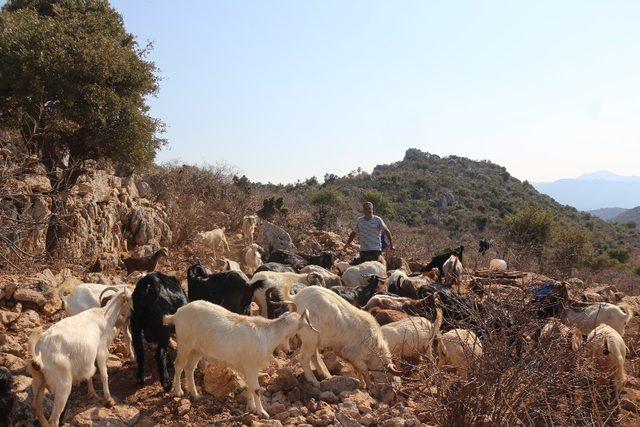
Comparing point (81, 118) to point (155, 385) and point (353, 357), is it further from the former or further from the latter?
point (353, 357)

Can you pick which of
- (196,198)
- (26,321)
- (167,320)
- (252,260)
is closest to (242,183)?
(196,198)

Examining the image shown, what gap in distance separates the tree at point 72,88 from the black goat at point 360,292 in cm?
415

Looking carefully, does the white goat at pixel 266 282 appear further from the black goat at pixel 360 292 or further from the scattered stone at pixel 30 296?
the scattered stone at pixel 30 296

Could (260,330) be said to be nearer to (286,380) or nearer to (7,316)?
(286,380)

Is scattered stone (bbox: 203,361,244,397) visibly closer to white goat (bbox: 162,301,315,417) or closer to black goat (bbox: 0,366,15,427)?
Result: white goat (bbox: 162,301,315,417)

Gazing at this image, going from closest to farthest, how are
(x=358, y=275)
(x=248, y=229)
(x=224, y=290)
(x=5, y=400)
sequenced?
1. (x=5, y=400)
2. (x=224, y=290)
3. (x=358, y=275)
4. (x=248, y=229)

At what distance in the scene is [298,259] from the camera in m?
10.9

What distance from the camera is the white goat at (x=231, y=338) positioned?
5074 millimetres

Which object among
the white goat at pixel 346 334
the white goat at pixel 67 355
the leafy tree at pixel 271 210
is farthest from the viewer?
the leafy tree at pixel 271 210

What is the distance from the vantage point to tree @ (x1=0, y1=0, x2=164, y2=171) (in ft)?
27.0

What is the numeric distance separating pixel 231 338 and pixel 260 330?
27cm

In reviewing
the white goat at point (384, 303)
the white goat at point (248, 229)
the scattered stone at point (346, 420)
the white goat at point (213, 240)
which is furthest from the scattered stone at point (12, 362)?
the white goat at point (248, 229)

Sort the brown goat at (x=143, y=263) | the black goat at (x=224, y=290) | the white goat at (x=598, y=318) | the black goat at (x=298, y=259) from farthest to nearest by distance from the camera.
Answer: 1. the black goat at (x=298, y=259)
2. the brown goat at (x=143, y=263)
3. the white goat at (x=598, y=318)
4. the black goat at (x=224, y=290)

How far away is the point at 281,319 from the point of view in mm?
Answer: 5242
